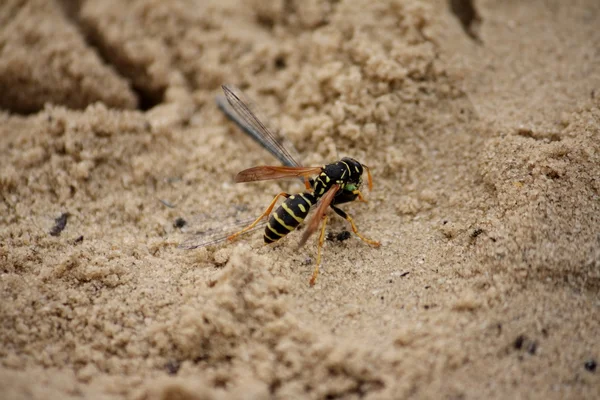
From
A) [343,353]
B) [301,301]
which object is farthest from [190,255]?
[343,353]

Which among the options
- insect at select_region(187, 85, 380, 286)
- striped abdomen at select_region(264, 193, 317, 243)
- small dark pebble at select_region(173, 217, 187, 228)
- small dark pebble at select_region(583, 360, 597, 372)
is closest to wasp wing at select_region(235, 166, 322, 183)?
insect at select_region(187, 85, 380, 286)

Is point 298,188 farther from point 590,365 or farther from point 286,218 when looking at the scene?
point 590,365

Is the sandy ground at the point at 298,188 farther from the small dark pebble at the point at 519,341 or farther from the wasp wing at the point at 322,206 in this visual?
the wasp wing at the point at 322,206

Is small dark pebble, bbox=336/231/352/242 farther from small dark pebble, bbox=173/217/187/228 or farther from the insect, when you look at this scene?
small dark pebble, bbox=173/217/187/228

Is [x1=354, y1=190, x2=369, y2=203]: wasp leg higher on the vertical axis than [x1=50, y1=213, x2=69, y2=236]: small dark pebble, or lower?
lower

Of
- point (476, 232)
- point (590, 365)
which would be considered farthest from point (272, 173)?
point (590, 365)

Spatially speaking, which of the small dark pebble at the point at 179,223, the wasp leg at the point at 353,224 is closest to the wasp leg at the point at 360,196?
the wasp leg at the point at 353,224
